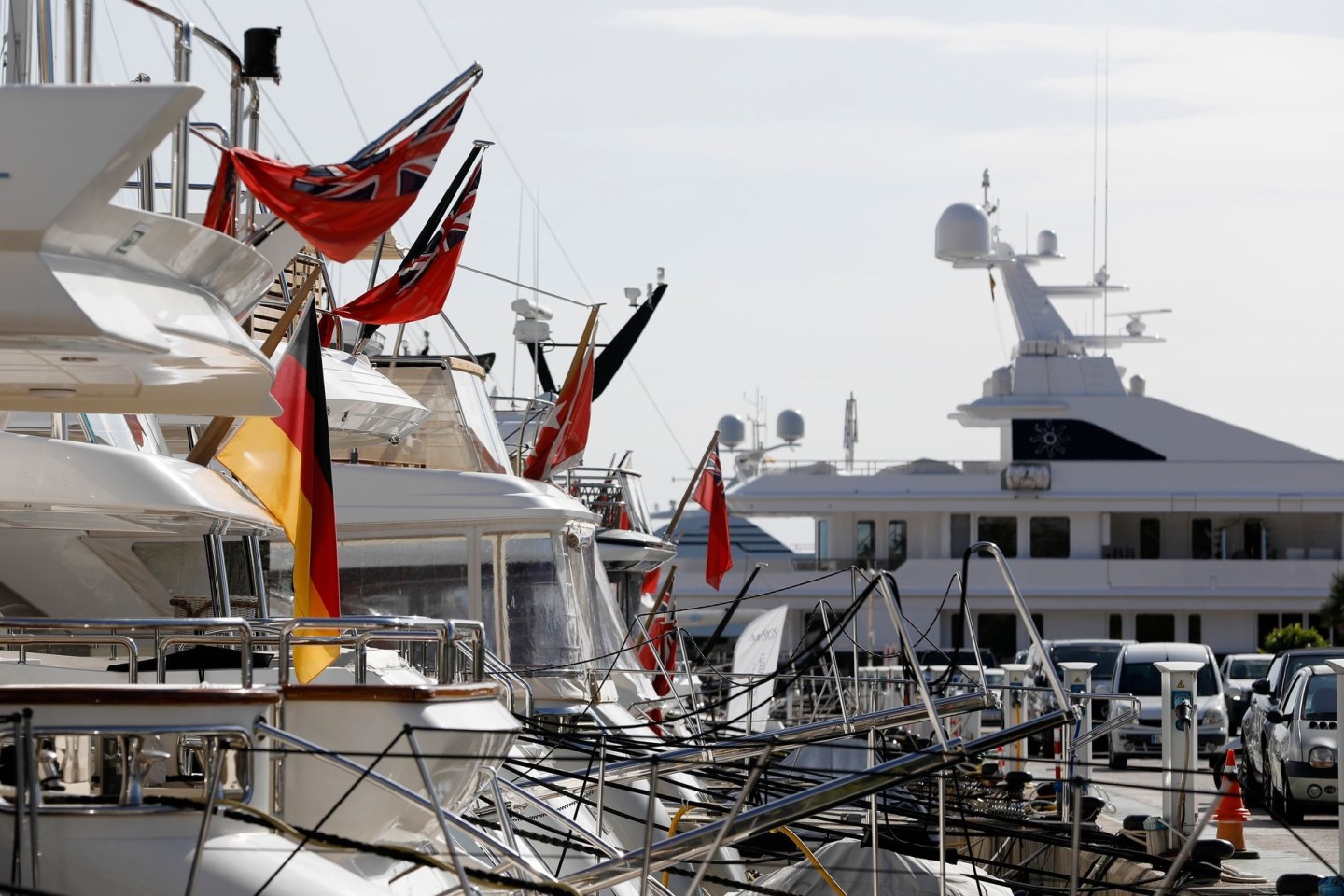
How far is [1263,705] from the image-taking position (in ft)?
60.6

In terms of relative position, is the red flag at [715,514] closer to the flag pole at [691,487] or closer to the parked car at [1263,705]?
the flag pole at [691,487]

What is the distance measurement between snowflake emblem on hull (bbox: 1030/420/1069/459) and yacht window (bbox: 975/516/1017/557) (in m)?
1.95

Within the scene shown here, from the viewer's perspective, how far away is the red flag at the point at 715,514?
975 inches

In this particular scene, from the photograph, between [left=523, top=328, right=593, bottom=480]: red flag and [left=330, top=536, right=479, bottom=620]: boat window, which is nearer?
[left=330, top=536, right=479, bottom=620]: boat window

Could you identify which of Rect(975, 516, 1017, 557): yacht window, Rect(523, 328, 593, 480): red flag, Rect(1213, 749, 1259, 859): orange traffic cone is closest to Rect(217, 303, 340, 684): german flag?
Rect(1213, 749, 1259, 859): orange traffic cone

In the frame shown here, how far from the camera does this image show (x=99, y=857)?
5.84 m

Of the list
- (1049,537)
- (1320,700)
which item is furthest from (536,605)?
(1049,537)

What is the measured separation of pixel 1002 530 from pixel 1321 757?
32.9 m

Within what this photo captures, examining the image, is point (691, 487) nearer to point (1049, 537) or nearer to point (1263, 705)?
point (1263, 705)

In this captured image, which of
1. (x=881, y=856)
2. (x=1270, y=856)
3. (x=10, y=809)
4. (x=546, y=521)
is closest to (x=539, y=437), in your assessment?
(x=546, y=521)

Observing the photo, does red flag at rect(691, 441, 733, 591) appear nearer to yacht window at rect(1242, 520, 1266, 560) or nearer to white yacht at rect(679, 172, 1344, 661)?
white yacht at rect(679, 172, 1344, 661)

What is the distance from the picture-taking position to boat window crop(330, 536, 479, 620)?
43.6 ft

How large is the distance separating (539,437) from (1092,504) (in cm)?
3321

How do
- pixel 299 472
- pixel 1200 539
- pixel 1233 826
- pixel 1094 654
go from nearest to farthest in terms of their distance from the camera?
pixel 299 472
pixel 1233 826
pixel 1094 654
pixel 1200 539
